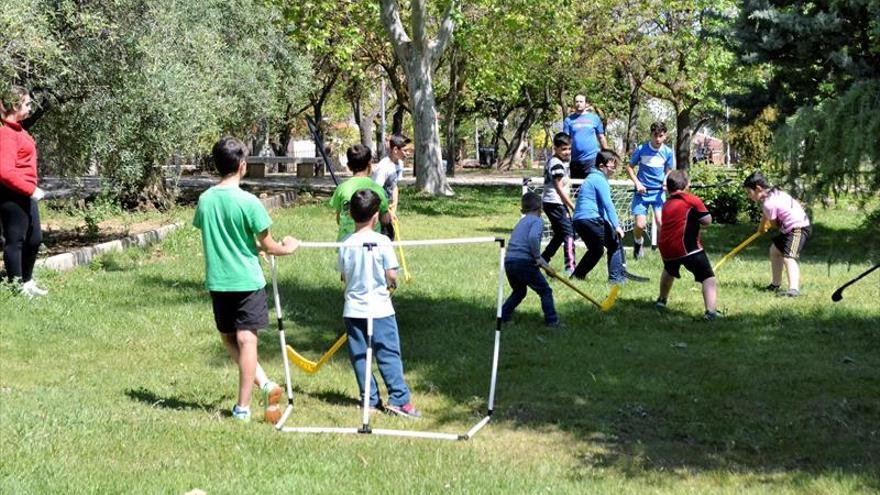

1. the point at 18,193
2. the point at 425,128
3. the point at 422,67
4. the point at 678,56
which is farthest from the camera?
the point at 678,56

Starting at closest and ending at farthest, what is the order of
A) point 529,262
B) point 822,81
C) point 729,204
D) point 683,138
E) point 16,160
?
point 822,81 < point 529,262 < point 16,160 < point 729,204 < point 683,138

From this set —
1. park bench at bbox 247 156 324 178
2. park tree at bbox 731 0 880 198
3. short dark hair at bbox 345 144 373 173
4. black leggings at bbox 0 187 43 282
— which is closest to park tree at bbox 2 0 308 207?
black leggings at bbox 0 187 43 282

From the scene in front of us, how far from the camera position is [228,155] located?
20.2 ft

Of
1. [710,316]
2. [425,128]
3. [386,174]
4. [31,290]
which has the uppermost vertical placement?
[425,128]

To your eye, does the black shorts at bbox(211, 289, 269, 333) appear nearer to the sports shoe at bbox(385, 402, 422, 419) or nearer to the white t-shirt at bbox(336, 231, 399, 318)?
the white t-shirt at bbox(336, 231, 399, 318)

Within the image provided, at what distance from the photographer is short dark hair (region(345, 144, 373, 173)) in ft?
27.7

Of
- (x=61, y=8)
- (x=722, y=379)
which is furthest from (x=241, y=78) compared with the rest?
(x=722, y=379)

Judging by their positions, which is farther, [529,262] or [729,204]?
[729,204]

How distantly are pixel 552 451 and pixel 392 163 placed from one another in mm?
5633

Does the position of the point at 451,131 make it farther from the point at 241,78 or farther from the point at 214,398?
the point at 214,398

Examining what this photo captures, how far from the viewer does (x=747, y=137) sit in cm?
2767

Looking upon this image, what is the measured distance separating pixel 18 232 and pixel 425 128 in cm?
1580

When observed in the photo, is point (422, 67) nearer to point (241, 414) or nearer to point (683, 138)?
point (683, 138)

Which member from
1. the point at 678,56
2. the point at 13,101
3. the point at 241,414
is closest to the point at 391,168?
the point at 13,101
